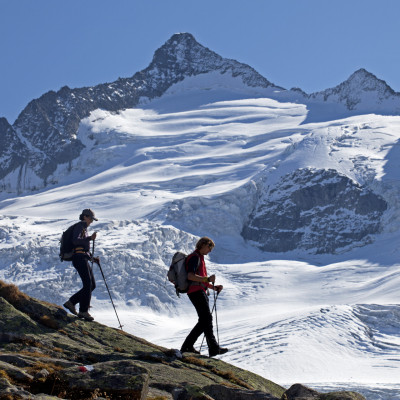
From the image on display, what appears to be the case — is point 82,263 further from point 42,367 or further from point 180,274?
point 42,367

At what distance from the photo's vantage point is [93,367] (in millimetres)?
11039

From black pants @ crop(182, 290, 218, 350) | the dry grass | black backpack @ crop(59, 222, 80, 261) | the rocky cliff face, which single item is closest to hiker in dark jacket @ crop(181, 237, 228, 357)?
black pants @ crop(182, 290, 218, 350)

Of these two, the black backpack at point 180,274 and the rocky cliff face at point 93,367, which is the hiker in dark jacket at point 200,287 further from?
the rocky cliff face at point 93,367

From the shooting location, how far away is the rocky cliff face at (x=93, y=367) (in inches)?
413

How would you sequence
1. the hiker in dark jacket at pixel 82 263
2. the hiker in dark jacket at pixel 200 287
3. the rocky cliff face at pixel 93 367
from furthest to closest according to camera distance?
the hiker in dark jacket at pixel 82 263 → the hiker in dark jacket at pixel 200 287 → the rocky cliff face at pixel 93 367

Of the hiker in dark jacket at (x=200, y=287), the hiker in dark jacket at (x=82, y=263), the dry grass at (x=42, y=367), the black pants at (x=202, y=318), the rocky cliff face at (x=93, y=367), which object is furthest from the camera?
the hiker in dark jacket at (x=82, y=263)

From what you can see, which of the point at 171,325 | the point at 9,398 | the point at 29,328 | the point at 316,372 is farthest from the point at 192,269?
the point at 171,325

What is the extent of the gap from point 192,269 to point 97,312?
575ft

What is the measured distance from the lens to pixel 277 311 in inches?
7736

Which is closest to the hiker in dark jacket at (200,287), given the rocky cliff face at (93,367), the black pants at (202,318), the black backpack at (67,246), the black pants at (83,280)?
the black pants at (202,318)

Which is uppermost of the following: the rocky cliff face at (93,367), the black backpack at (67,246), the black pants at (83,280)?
the black backpack at (67,246)

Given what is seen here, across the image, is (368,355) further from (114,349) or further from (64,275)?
(114,349)

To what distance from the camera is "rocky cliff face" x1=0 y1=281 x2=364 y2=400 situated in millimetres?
10500

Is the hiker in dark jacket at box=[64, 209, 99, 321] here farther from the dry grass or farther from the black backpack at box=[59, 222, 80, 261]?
the dry grass
